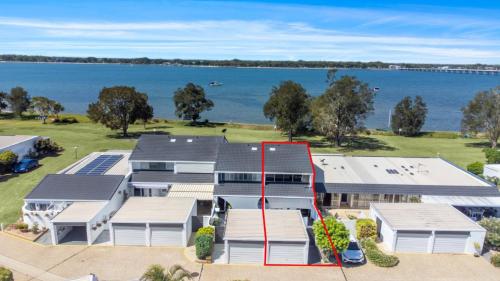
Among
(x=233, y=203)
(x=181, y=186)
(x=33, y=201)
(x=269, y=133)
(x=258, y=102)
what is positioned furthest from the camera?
(x=258, y=102)

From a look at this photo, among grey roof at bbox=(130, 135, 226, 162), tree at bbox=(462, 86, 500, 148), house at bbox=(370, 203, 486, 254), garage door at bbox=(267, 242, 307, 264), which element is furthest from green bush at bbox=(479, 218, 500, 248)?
tree at bbox=(462, 86, 500, 148)

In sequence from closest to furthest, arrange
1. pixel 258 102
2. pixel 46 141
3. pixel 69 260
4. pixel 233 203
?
pixel 69 260, pixel 233 203, pixel 46 141, pixel 258 102

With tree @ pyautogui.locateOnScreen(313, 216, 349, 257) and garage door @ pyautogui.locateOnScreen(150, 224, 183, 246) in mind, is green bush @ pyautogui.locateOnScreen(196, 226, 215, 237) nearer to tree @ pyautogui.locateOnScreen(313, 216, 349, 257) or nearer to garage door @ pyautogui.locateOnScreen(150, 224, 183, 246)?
garage door @ pyautogui.locateOnScreen(150, 224, 183, 246)

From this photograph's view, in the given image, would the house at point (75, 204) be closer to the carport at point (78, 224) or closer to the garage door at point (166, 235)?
the carport at point (78, 224)

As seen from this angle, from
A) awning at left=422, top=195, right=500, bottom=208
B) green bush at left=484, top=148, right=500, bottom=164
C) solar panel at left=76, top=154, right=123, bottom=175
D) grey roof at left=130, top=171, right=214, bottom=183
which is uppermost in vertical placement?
green bush at left=484, top=148, right=500, bottom=164

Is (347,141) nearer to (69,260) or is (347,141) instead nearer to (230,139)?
(230,139)

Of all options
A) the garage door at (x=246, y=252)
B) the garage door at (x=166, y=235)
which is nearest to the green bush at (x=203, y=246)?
the garage door at (x=246, y=252)

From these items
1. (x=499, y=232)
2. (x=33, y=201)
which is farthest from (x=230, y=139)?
(x=499, y=232)
